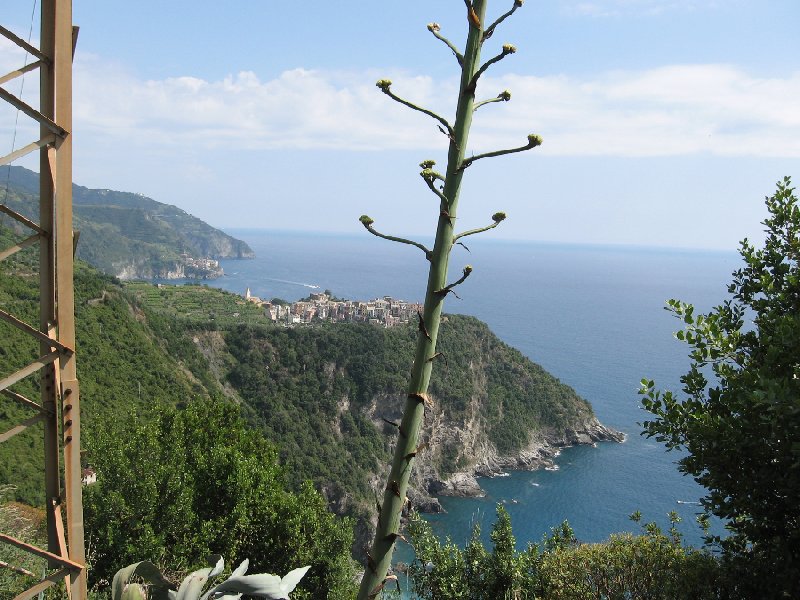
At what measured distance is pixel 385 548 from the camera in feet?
A: 4.48

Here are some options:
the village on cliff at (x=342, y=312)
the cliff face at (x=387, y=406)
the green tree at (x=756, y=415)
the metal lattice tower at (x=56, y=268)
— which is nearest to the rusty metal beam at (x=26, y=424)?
the metal lattice tower at (x=56, y=268)

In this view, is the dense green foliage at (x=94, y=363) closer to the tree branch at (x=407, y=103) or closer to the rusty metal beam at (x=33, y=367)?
the rusty metal beam at (x=33, y=367)

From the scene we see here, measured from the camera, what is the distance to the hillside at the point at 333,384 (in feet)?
116

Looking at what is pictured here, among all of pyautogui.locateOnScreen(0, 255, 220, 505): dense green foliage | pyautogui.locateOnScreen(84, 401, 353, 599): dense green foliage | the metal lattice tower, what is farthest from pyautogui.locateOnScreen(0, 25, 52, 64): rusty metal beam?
pyautogui.locateOnScreen(0, 255, 220, 505): dense green foliage

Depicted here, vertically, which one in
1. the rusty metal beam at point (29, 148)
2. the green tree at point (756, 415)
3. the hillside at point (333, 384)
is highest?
the rusty metal beam at point (29, 148)

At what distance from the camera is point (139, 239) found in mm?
126625

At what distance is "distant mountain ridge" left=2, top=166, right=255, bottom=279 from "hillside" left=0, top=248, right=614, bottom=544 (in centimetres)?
5170

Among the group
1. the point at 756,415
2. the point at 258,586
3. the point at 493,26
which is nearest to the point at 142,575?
the point at 258,586

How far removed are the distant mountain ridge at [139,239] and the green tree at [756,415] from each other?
95749 millimetres

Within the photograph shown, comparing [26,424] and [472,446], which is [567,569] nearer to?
[26,424]

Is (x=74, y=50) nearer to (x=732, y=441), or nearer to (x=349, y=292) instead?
(x=732, y=441)

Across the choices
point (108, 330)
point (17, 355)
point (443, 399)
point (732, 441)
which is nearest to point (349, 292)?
point (443, 399)

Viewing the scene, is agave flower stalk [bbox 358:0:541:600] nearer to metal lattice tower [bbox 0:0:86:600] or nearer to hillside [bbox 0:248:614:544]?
metal lattice tower [bbox 0:0:86:600]

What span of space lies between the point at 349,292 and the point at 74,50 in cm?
10966
